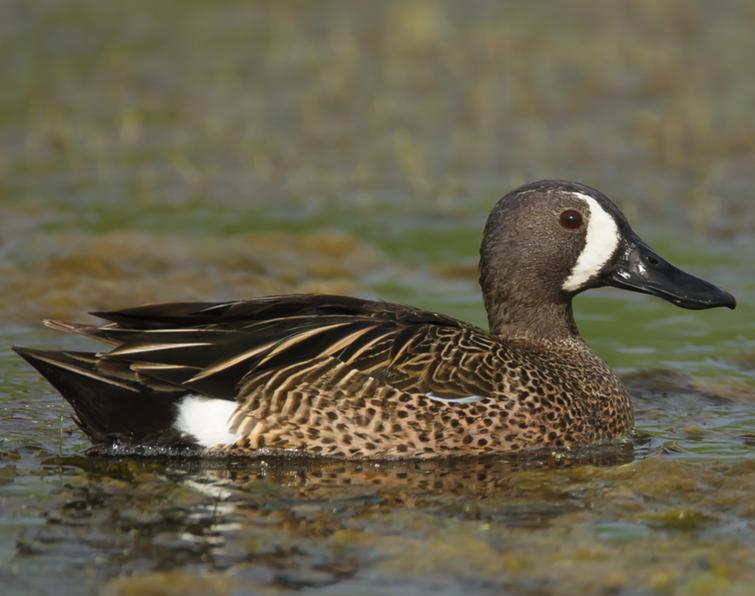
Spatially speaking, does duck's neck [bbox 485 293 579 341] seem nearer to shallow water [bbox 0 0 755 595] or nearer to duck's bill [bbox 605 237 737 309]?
duck's bill [bbox 605 237 737 309]

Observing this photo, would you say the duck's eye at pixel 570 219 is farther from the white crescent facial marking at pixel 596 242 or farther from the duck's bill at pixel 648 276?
the duck's bill at pixel 648 276

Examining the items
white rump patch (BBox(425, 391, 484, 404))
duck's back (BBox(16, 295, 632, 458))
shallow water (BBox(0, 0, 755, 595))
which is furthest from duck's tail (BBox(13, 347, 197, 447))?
white rump patch (BBox(425, 391, 484, 404))

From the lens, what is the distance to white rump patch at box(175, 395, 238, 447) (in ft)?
22.1

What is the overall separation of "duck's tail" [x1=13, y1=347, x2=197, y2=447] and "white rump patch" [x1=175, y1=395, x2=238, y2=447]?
23 mm

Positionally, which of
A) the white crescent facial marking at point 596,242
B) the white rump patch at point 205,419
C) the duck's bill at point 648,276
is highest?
the white crescent facial marking at point 596,242

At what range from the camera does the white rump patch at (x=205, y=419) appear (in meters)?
6.73

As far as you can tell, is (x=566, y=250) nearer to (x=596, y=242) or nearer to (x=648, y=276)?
(x=596, y=242)

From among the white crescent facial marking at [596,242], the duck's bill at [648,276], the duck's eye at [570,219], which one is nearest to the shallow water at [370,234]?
the duck's bill at [648,276]

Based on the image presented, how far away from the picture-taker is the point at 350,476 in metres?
6.56

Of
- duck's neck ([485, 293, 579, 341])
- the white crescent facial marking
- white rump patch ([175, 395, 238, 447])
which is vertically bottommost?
white rump patch ([175, 395, 238, 447])

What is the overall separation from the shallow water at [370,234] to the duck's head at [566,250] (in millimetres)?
691

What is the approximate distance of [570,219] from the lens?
295 inches

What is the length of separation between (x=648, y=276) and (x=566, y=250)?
0.41 metres


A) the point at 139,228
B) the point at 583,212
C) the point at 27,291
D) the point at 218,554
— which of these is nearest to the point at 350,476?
the point at 218,554
